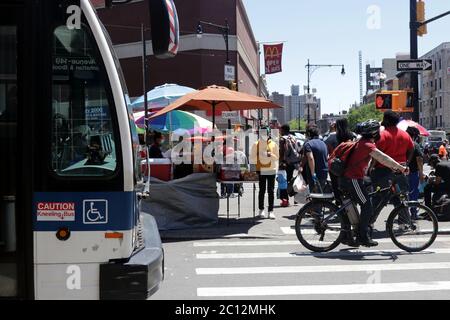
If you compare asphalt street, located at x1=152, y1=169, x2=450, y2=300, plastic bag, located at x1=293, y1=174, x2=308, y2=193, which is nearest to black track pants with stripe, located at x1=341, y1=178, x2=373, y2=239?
asphalt street, located at x1=152, y1=169, x2=450, y2=300

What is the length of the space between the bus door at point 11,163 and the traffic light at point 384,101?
1717 centimetres

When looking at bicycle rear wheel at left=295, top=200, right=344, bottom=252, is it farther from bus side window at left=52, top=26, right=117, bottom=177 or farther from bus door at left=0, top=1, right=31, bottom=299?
bus door at left=0, top=1, right=31, bottom=299

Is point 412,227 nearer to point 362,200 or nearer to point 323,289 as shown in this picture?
point 362,200

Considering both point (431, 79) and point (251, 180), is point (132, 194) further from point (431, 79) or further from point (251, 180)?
point (431, 79)

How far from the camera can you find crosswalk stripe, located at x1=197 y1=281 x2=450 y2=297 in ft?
20.9

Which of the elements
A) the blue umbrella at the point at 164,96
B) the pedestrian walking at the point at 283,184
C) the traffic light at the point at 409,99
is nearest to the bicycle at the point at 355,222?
the pedestrian walking at the point at 283,184

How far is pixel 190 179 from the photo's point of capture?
34.1 ft

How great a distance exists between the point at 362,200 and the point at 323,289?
2.18 m

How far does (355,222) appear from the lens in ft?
27.5

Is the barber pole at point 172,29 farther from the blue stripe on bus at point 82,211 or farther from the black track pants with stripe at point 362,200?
the black track pants with stripe at point 362,200

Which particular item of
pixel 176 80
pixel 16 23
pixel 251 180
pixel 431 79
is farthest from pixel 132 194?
pixel 431 79

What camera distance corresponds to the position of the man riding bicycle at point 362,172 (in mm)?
8297

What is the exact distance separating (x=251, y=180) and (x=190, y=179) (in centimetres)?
139

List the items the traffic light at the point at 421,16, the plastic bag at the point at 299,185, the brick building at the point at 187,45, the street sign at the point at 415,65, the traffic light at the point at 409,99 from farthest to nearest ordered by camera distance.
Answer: the brick building at the point at 187,45 → the traffic light at the point at 409,99 → the traffic light at the point at 421,16 → the street sign at the point at 415,65 → the plastic bag at the point at 299,185
